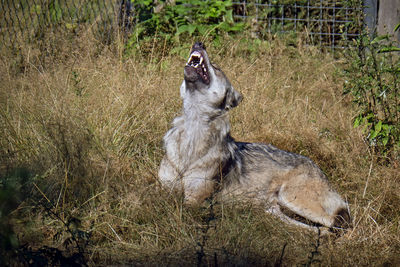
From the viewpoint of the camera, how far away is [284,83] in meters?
6.89

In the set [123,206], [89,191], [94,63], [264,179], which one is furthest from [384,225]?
[94,63]

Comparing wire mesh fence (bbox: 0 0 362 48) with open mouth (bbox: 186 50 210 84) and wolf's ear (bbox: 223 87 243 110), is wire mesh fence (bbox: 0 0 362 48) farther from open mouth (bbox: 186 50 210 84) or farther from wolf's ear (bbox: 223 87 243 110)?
wolf's ear (bbox: 223 87 243 110)

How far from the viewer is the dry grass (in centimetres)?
320

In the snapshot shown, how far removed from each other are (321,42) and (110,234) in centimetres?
672

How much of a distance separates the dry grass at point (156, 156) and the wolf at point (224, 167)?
0.26 meters

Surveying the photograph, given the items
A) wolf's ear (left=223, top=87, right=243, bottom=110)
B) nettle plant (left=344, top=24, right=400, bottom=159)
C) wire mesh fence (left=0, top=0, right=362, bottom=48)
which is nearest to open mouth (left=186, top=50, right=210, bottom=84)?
wolf's ear (left=223, top=87, right=243, bottom=110)

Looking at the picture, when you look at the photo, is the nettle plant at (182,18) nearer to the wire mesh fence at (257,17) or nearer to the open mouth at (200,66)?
the wire mesh fence at (257,17)

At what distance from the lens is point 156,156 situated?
4859 millimetres

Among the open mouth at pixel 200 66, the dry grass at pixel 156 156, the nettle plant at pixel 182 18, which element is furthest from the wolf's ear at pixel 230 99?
the nettle plant at pixel 182 18

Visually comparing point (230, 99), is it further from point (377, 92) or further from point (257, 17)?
point (257, 17)

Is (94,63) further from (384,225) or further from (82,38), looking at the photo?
(384,225)

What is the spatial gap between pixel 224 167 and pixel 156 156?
96cm

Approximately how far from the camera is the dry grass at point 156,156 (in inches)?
126

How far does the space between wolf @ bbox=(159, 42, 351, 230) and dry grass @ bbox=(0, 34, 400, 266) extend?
26 centimetres
